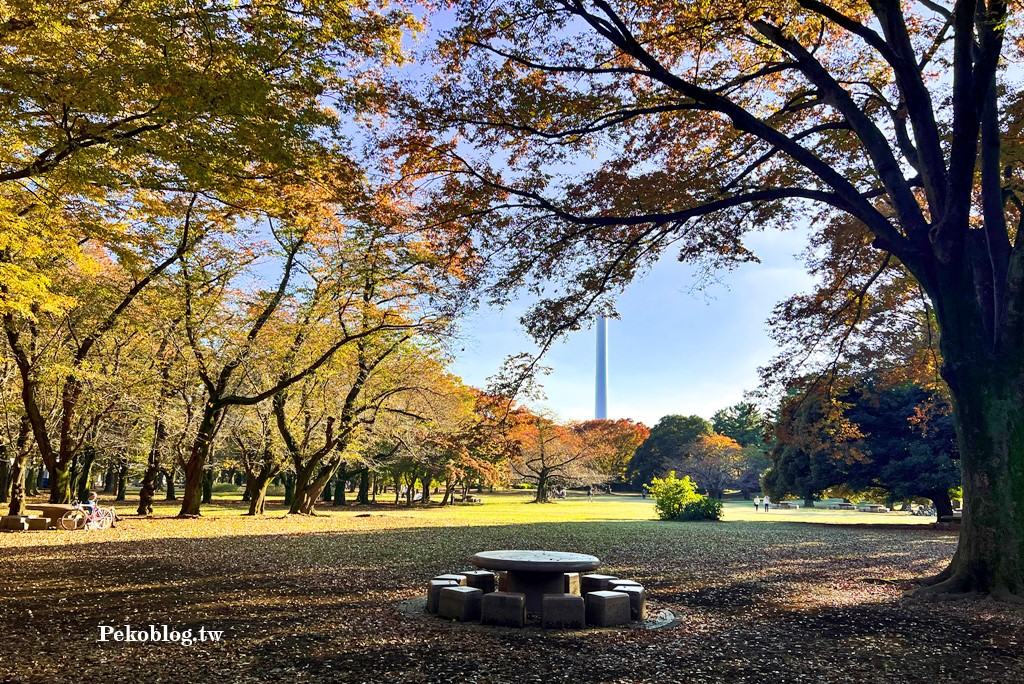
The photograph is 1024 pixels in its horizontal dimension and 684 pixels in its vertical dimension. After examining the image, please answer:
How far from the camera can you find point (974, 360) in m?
8.00

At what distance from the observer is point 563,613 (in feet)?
19.9

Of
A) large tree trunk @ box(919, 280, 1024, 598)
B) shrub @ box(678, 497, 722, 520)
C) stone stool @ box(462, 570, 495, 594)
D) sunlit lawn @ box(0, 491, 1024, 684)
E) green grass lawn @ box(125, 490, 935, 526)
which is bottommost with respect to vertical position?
green grass lawn @ box(125, 490, 935, 526)

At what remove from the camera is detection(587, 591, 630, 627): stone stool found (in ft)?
20.1

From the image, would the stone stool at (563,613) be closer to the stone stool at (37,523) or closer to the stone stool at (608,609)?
the stone stool at (608,609)

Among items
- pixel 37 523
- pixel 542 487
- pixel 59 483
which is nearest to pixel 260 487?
pixel 59 483

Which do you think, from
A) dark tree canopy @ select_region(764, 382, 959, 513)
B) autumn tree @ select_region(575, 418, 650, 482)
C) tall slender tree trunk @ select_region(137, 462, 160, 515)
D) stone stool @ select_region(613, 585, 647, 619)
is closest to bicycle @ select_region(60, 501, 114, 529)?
tall slender tree trunk @ select_region(137, 462, 160, 515)

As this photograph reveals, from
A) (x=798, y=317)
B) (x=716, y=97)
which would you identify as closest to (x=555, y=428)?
(x=798, y=317)

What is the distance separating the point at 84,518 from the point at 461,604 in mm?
13356

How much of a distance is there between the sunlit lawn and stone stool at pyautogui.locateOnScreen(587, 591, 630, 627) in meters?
0.21

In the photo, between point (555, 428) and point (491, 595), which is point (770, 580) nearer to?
point (491, 595)

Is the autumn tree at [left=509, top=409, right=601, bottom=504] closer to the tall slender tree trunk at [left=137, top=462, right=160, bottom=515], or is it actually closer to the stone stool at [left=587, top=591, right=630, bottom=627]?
the tall slender tree trunk at [left=137, top=462, right=160, bottom=515]

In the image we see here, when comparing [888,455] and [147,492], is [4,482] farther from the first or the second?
[888,455]

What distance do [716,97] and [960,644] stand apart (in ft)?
21.8

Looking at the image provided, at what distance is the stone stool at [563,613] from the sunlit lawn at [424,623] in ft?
0.51
